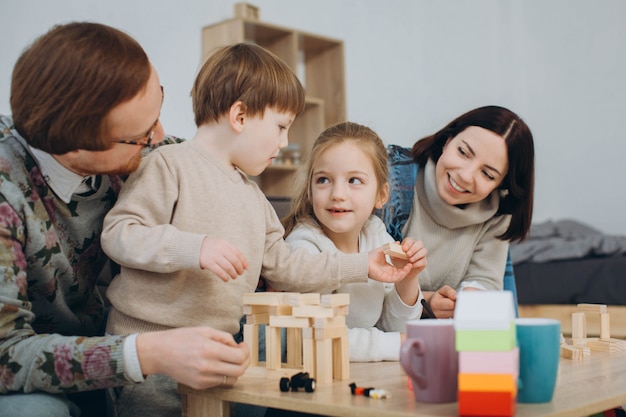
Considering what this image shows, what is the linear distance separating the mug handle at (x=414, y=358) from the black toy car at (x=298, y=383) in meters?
0.14

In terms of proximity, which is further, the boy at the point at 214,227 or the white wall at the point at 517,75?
the white wall at the point at 517,75

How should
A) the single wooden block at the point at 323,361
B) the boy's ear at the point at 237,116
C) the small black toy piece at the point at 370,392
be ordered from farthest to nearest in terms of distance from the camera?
the boy's ear at the point at 237,116
the single wooden block at the point at 323,361
the small black toy piece at the point at 370,392

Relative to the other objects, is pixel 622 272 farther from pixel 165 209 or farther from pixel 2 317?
pixel 2 317

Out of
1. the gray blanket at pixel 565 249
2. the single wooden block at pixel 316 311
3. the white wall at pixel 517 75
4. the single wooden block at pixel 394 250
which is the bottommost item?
the gray blanket at pixel 565 249

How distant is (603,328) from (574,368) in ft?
0.95

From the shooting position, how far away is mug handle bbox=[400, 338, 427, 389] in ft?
2.60

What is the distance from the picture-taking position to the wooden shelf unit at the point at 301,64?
3.74 meters

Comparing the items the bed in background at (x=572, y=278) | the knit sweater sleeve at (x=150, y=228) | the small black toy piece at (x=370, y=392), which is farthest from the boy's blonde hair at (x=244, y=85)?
the bed in background at (x=572, y=278)

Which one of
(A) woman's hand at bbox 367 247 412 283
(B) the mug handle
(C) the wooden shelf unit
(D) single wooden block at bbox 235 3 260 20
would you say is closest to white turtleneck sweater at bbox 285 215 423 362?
(A) woman's hand at bbox 367 247 412 283

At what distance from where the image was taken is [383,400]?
83 cm

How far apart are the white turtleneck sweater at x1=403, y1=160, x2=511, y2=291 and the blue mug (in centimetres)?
85

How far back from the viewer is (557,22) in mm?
4867

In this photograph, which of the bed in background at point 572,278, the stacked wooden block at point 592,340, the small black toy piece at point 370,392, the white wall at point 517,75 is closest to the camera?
the small black toy piece at point 370,392

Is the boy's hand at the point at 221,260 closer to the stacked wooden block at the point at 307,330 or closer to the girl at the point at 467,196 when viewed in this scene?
the stacked wooden block at the point at 307,330
